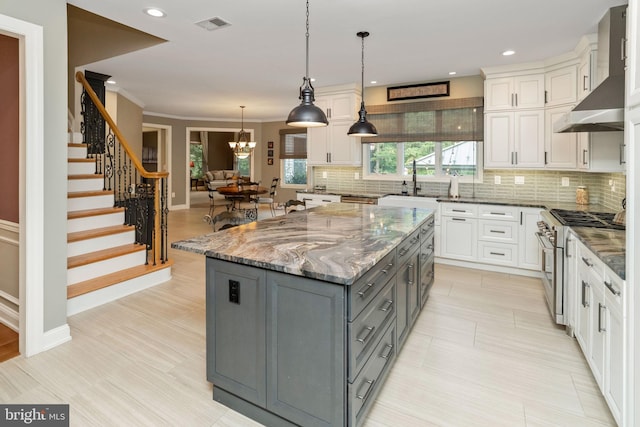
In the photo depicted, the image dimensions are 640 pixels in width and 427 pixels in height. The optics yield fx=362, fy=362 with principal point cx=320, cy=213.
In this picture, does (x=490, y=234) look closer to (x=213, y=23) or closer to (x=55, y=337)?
(x=213, y=23)

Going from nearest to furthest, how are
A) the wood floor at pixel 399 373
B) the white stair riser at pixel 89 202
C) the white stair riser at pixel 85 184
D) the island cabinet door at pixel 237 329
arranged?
the island cabinet door at pixel 237 329
the wood floor at pixel 399 373
the white stair riser at pixel 89 202
the white stair riser at pixel 85 184

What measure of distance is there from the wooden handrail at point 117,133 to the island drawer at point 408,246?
288 centimetres

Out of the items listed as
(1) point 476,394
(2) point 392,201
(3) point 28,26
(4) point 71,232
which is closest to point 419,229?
(1) point 476,394

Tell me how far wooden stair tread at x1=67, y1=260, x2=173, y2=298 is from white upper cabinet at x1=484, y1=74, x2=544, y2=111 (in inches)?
185

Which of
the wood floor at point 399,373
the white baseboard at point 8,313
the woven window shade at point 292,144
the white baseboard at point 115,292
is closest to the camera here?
the wood floor at point 399,373

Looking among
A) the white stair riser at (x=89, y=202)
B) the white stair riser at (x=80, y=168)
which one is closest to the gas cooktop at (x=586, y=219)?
the white stair riser at (x=89, y=202)

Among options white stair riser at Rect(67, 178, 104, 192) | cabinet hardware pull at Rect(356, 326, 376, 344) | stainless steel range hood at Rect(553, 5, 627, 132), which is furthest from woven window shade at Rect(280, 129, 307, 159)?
cabinet hardware pull at Rect(356, 326, 376, 344)

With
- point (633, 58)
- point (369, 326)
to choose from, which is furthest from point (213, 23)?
point (633, 58)

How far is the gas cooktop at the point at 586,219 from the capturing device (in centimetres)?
278

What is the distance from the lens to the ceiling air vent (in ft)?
11.0

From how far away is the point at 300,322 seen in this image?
1.74 metres

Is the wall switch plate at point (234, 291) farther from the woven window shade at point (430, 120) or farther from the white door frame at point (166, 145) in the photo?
the white door frame at point (166, 145)

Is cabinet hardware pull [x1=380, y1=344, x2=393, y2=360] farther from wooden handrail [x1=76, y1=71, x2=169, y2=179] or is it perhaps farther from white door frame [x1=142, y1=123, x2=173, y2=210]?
white door frame [x1=142, y1=123, x2=173, y2=210]

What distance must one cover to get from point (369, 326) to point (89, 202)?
3891 mm
